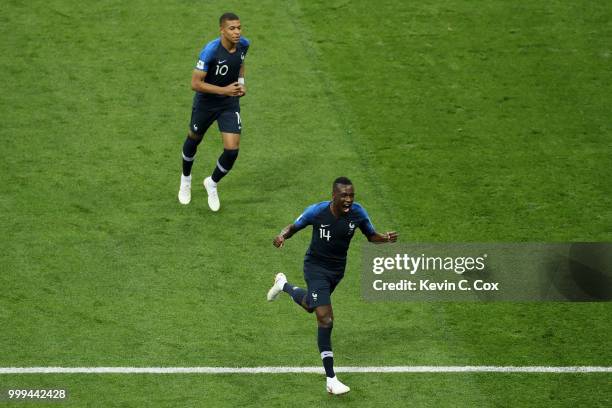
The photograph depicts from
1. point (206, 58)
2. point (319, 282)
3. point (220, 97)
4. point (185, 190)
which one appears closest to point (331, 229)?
point (319, 282)

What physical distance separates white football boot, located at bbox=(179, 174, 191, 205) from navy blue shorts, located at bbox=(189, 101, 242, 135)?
76cm

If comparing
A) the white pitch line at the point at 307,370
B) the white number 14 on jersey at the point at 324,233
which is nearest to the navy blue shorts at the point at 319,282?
the white number 14 on jersey at the point at 324,233

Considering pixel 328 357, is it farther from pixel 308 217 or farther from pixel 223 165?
pixel 223 165

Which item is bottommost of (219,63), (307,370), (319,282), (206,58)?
(307,370)

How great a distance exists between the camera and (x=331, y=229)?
1449 centimetres

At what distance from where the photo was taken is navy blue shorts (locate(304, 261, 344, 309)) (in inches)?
572

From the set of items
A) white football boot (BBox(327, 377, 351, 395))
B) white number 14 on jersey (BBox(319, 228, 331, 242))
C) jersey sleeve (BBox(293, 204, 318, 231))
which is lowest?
white football boot (BBox(327, 377, 351, 395))

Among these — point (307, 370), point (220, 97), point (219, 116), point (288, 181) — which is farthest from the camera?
point (288, 181)

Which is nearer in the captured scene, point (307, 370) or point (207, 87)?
point (307, 370)

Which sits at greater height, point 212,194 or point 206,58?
point 206,58

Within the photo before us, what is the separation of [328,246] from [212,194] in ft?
12.5

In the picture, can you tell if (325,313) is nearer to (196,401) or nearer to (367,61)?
(196,401)

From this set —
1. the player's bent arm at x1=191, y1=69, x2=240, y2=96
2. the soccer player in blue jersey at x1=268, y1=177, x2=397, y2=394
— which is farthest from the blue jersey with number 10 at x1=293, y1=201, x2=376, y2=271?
the player's bent arm at x1=191, y1=69, x2=240, y2=96

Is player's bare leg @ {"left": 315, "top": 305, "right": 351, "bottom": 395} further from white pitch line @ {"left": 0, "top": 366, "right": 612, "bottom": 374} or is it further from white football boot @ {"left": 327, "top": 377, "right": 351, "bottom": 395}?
white pitch line @ {"left": 0, "top": 366, "right": 612, "bottom": 374}
